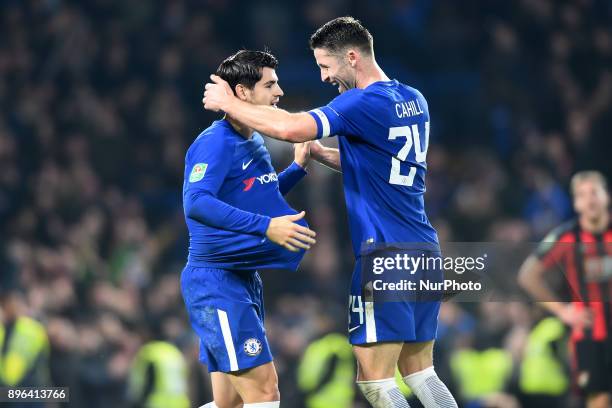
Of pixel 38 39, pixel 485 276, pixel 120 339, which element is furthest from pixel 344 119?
pixel 38 39

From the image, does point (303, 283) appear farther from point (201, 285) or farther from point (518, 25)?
point (201, 285)

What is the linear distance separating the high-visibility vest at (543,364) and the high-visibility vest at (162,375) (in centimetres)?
282

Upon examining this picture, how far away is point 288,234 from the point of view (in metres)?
4.54

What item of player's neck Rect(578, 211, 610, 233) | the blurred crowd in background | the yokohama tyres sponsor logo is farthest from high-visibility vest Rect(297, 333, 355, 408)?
the yokohama tyres sponsor logo

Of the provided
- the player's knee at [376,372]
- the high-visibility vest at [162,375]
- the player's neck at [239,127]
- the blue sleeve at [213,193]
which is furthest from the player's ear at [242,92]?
the high-visibility vest at [162,375]

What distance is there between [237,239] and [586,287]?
115 inches

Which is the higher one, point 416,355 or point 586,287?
point 586,287

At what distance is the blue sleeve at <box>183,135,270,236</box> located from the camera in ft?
15.1

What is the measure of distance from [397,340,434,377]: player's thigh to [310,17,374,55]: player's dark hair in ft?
4.67

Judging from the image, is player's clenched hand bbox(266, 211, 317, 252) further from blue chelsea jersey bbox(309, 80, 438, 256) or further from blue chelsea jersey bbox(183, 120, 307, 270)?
blue chelsea jersey bbox(309, 80, 438, 256)

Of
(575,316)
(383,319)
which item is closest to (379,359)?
(383,319)

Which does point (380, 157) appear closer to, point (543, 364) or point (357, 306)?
point (357, 306)

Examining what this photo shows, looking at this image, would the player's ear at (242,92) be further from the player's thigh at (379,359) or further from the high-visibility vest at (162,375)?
the high-visibility vest at (162,375)

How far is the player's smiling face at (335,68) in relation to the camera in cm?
487
